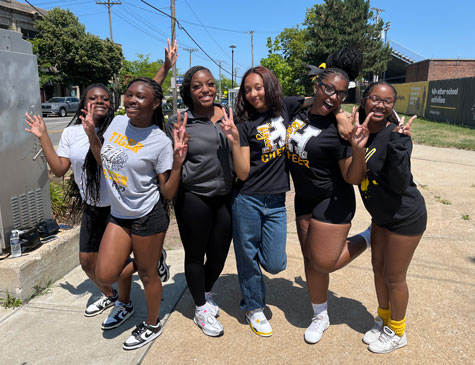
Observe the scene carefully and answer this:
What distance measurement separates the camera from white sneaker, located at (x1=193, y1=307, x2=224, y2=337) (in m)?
2.79

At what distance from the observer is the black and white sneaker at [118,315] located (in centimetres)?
287

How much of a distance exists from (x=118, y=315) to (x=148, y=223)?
3.04ft

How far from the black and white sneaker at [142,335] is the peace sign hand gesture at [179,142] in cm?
123

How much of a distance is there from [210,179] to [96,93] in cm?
108

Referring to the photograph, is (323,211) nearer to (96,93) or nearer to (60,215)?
(96,93)

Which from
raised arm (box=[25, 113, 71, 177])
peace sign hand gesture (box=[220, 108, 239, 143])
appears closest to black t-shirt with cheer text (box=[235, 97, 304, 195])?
peace sign hand gesture (box=[220, 108, 239, 143])

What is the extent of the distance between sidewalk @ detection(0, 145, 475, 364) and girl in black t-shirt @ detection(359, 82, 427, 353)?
12.4 inches

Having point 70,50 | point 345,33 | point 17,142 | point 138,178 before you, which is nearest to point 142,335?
point 138,178

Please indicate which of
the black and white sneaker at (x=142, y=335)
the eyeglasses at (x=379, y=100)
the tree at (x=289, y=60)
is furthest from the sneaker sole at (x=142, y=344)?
the tree at (x=289, y=60)

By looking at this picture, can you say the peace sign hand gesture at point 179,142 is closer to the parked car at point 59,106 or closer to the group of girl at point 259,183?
the group of girl at point 259,183

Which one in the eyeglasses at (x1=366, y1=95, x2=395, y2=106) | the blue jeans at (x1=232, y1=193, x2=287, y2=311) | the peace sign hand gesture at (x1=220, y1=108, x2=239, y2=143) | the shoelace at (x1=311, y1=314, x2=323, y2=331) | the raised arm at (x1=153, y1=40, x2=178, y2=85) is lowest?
the shoelace at (x1=311, y1=314, x2=323, y2=331)

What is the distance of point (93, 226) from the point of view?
2.86 meters

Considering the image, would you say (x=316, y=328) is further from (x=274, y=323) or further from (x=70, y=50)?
(x=70, y=50)

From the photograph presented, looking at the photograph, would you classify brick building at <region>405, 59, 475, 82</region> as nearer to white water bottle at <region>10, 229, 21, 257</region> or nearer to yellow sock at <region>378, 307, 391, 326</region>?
yellow sock at <region>378, 307, 391, 326</region>
